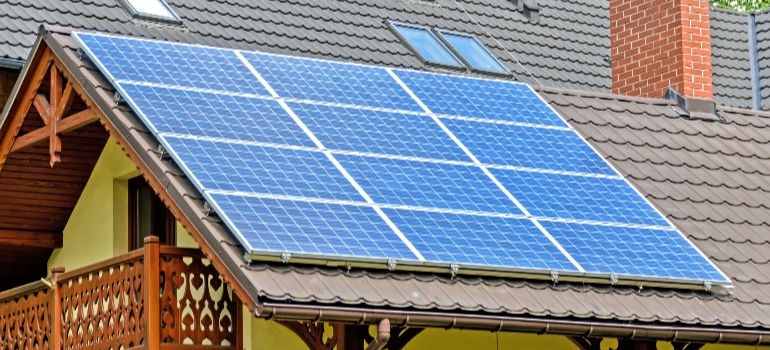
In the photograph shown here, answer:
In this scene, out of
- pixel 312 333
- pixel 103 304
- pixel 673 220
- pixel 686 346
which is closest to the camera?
pixel 312 333

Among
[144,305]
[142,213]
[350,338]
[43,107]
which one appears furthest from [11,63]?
[350,338]

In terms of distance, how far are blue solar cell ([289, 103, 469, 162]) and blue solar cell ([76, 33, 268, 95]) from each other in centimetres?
64

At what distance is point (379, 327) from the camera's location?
44.7ft

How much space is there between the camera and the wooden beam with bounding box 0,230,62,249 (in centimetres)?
1834

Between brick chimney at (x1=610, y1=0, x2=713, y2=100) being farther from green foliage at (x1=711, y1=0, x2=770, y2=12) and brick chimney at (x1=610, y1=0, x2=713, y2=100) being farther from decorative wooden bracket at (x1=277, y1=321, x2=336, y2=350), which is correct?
green foliage at (x1=711, y1=0, x2=770, y2=12)

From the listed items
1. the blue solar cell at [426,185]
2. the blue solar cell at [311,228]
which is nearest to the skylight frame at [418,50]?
the blue solar cell at [426,185]

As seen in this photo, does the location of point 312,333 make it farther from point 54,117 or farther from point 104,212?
point 104,212

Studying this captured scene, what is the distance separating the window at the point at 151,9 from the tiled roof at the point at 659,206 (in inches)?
220

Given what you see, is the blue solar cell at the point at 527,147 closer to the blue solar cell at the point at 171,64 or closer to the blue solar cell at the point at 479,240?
the blue solar cell at the point at 479,240

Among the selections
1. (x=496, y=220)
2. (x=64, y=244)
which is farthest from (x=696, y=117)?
(x=64, y=244)

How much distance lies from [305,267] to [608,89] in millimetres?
12968

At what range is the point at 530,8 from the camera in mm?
27547

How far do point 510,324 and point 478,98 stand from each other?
414 centimetres

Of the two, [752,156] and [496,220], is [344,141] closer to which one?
[496,220]
